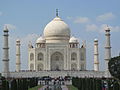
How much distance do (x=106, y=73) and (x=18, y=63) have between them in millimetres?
11404

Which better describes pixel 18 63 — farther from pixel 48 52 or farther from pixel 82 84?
pixel 82 84

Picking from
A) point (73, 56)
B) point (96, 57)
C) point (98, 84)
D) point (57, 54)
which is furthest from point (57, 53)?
point (98, 84)

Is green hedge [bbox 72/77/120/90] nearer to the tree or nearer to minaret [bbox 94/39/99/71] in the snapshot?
the tree

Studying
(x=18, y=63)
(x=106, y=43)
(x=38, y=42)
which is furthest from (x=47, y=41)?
(x=106, y=43)

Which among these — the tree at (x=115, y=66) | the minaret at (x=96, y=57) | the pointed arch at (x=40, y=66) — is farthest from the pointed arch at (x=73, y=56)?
the tree at (x=115, y=66)

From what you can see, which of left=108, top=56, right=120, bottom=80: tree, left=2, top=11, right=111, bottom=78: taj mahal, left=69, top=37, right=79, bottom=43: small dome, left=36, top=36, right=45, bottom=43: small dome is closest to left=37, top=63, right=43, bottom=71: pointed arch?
left=2, top=11, right=111, bottom=78: taj mahal

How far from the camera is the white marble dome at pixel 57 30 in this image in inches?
1986

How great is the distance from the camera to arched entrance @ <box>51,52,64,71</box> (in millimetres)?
48938

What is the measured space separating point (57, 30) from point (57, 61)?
159 inches

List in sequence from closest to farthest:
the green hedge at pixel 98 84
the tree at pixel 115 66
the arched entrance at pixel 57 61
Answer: the green hedge at pixel 98 84 < the tree at pixel 115 66 < the arched entrance at pixel 57 61

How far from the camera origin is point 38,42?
50125 mm

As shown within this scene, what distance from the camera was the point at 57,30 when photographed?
50438 millimetres

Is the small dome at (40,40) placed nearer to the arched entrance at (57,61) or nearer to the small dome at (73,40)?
the arched entrance at (57,61)

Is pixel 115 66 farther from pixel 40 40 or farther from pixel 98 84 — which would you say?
pixel 40 40
